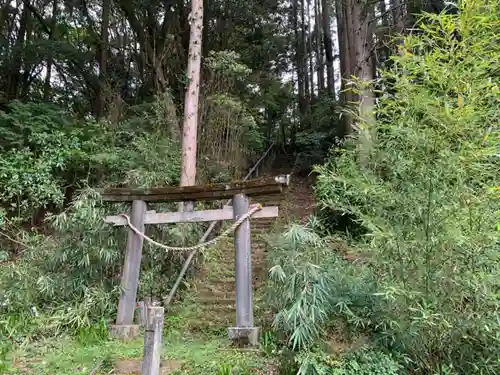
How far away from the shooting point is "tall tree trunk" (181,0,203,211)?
20.6ft

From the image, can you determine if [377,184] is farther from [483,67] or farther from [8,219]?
[8,219]

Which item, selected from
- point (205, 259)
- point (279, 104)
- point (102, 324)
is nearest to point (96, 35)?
point (279, 104)

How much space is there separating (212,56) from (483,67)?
7038 millimetres

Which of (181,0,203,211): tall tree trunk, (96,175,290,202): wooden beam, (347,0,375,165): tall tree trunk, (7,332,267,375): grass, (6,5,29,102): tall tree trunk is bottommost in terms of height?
(7,332,267,375): grass

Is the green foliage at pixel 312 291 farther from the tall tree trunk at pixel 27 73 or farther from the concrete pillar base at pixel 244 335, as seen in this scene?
the tall tree trunk at pixel 27 73

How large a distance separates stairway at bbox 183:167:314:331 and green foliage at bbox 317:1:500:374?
5.65 ft

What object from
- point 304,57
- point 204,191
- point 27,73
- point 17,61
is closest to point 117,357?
point 204,191

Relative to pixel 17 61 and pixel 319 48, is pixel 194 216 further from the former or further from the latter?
pixel 319 48

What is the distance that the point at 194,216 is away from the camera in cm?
464

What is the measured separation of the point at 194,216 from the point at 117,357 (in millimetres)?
1667

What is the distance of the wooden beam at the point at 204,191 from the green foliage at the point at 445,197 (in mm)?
1429

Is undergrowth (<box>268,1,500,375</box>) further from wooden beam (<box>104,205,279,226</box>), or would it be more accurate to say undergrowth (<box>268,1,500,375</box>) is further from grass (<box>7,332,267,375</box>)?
wooden beam (<box>104,205,279,226</box>)

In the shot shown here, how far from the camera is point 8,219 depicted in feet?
22.6

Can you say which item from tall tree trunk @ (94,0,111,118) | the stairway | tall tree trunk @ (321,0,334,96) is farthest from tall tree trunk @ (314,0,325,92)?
the stairway
